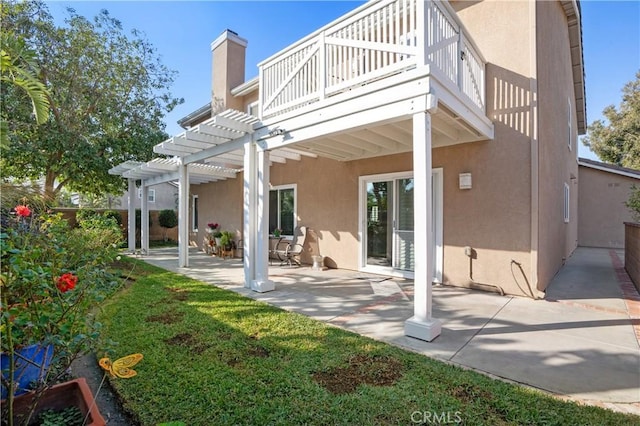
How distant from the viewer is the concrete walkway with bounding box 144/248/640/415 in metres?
2.89

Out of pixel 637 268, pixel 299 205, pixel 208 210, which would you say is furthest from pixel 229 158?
pixel 637 268

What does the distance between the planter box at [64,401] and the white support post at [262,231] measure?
12.8 feet

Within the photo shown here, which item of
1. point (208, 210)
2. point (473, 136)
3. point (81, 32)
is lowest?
point (208, 210)

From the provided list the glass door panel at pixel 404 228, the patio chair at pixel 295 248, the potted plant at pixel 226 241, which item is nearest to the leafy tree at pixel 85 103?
the potted plant at pixel 226 241

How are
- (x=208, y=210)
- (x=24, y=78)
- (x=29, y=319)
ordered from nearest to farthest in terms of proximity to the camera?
(x=29, y=319), (x=24, y=78), (x=208, y=210)

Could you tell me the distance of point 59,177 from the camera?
40.8ft

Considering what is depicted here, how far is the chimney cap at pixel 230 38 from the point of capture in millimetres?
11482

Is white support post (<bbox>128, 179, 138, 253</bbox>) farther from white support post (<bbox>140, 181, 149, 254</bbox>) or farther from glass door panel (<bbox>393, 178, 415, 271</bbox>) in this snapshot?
glass door panel (<bbox>393, 178, 415, 271</bbox>)

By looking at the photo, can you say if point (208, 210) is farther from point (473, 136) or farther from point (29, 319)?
point (29, 319)

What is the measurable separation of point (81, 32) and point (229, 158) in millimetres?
9119

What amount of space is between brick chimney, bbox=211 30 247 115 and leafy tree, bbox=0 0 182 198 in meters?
4.22

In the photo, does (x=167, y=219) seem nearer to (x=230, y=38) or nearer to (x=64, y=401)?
(x=230, y=38)

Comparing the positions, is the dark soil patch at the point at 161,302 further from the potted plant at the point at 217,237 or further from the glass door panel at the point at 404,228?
the potted plant at the point at 217,237

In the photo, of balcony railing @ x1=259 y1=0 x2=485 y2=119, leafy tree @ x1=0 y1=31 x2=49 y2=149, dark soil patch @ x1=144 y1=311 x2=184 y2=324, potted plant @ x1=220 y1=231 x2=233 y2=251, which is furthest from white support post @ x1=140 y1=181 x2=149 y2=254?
leafy tree @ x1=0 y1=31 x2=49 y2=149
